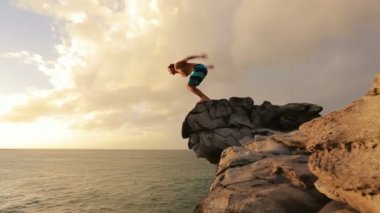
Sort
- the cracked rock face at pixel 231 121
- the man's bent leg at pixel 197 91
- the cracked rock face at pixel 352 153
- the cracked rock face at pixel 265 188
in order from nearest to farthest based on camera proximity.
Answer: the cracked rock face at pixel 352 153
the cracked rock face at pixel 265 188
the man's bent leg at pixel 197 91
the cracked rock face at pixel 231 121

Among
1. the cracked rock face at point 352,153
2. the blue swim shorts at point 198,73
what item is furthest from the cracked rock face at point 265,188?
the blue swim shorts at point 198,73

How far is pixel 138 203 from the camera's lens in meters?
47.9

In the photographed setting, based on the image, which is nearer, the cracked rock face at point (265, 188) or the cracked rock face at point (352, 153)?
the cracked rock face at point (352, 153)

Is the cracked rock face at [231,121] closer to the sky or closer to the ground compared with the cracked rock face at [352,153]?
closer to the sky

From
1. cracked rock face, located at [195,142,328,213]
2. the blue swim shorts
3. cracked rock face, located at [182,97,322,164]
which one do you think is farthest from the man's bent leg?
cracked rock face, located at [195,142,328,213]

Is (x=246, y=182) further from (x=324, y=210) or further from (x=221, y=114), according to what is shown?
(x=221, y=114)

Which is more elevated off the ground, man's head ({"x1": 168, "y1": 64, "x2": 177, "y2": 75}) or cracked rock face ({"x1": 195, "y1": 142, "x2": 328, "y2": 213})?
man's head ({"x1": 168, "y1": 64, "x2": 177, "y2": 75})

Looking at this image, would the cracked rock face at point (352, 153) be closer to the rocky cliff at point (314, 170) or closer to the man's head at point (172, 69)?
the rocky cliff at point (314, 170)

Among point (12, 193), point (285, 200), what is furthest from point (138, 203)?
point (285, 200)

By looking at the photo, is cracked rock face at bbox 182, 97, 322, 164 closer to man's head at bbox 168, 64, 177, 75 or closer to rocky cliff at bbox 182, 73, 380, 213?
man's head at bbox 168, 64, 177, 75

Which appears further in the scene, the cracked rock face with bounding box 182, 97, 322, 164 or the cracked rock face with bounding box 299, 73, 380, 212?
the cracked rock face with bounding box 182, 97, 322, 164

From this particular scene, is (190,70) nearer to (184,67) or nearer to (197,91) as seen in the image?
(184,67)

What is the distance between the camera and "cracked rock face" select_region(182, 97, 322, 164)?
2944cm

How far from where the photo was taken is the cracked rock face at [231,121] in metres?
29.4
